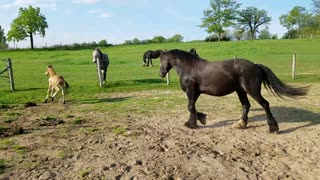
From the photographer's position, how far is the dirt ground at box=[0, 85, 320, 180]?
484 centimetres

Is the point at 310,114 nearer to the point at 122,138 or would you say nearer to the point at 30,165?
the point at 122,138

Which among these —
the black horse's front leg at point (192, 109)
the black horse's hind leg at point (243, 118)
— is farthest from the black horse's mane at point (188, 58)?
the black horse's hind leg at point (243, 118)

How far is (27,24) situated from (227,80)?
69.4 meters

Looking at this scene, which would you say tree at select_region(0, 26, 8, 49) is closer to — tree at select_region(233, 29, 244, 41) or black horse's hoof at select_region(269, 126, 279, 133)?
tree at select_region(233, 29, 244, 41)

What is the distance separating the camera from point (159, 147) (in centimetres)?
583

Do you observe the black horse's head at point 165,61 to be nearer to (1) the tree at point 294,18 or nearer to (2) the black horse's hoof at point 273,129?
(2) the black horse's hoof at point 273,129

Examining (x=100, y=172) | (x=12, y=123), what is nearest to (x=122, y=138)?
(x=100, y=172)

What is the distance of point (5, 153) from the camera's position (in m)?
5.61

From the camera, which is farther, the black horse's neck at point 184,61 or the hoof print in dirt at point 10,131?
the black horse's neck at point 184,61

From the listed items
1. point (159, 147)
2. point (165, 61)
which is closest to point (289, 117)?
point (165, 61)

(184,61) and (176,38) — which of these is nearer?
(184,61)

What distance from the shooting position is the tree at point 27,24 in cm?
6769

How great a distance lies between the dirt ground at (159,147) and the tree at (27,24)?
65268 millimetres

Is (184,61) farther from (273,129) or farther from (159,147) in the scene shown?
(273,129)
